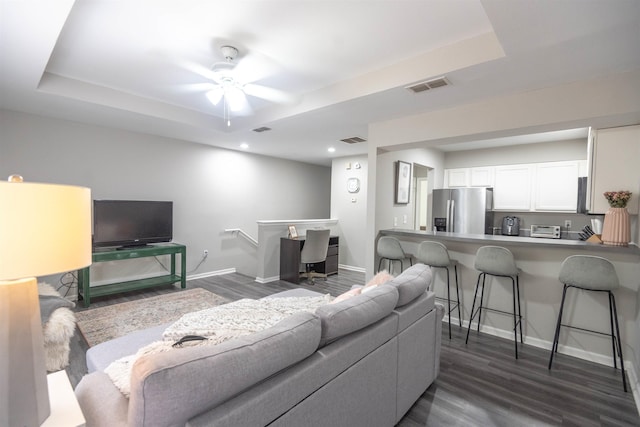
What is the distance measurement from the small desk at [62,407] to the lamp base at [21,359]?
0.03m

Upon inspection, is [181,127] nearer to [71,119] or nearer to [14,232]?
[71,119]

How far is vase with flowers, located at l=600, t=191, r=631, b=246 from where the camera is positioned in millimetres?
2566

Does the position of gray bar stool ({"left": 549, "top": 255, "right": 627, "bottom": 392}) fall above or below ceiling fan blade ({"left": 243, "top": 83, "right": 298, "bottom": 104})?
below

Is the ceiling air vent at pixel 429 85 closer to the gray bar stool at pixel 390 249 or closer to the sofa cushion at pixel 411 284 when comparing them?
the sofa cushion at pixel 411 284

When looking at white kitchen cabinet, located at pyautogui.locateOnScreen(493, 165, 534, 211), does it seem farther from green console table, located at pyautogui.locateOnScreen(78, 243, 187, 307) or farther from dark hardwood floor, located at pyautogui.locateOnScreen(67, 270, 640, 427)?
green console table, located at pyautogui.locateOnScreen(78, 243, 187, 307)

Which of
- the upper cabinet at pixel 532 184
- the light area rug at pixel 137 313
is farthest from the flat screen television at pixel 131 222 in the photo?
the upper cabinet at pixel 532 184

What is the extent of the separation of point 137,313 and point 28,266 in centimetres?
313

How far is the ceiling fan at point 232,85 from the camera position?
256 centimetres

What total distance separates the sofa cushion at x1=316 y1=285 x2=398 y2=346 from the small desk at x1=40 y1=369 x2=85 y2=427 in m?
0.92

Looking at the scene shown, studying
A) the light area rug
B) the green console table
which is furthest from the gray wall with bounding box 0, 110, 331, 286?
the light area rug

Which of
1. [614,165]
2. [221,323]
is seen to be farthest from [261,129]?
[614,165]

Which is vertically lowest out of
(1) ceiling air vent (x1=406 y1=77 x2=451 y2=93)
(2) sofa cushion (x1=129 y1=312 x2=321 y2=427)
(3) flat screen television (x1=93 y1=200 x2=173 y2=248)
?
(2) sofa cushion (x1=129 y1=312 x2=321 y2=427)

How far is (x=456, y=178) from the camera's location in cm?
566

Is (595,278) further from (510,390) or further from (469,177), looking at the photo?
(469,177)
